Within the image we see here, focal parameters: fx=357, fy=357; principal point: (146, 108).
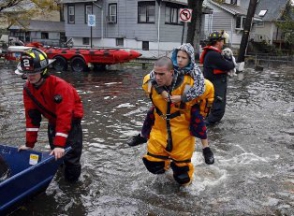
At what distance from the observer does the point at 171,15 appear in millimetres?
27203

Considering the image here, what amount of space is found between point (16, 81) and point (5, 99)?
372 centimetres

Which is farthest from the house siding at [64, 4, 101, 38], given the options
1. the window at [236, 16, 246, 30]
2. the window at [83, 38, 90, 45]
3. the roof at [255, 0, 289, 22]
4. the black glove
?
the black glove

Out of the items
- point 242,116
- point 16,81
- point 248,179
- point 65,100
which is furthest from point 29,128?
point 16,81

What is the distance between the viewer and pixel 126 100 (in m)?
10.6

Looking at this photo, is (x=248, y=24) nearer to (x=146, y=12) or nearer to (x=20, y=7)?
(x=146, y=12)

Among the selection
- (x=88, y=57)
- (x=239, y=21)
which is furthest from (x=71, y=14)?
(x=239, y=21)

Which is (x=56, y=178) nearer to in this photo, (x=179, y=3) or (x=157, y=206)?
(x=157, y=206)

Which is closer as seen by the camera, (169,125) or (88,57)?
(169,125)

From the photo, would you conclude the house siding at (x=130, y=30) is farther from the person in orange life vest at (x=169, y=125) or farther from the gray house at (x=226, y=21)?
the person in orange life vest at (x=169, y=125)

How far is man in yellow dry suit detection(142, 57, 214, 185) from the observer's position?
4027mm

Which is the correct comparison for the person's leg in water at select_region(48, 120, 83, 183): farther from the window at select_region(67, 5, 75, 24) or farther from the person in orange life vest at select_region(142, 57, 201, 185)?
the window at select_region(67, 5, 75, 24)

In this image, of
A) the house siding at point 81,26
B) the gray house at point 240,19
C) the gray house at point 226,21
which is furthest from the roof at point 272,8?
the house siding at point 81,26

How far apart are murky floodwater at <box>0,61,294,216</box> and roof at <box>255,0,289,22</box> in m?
33.6

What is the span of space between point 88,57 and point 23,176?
1404 centimetres
